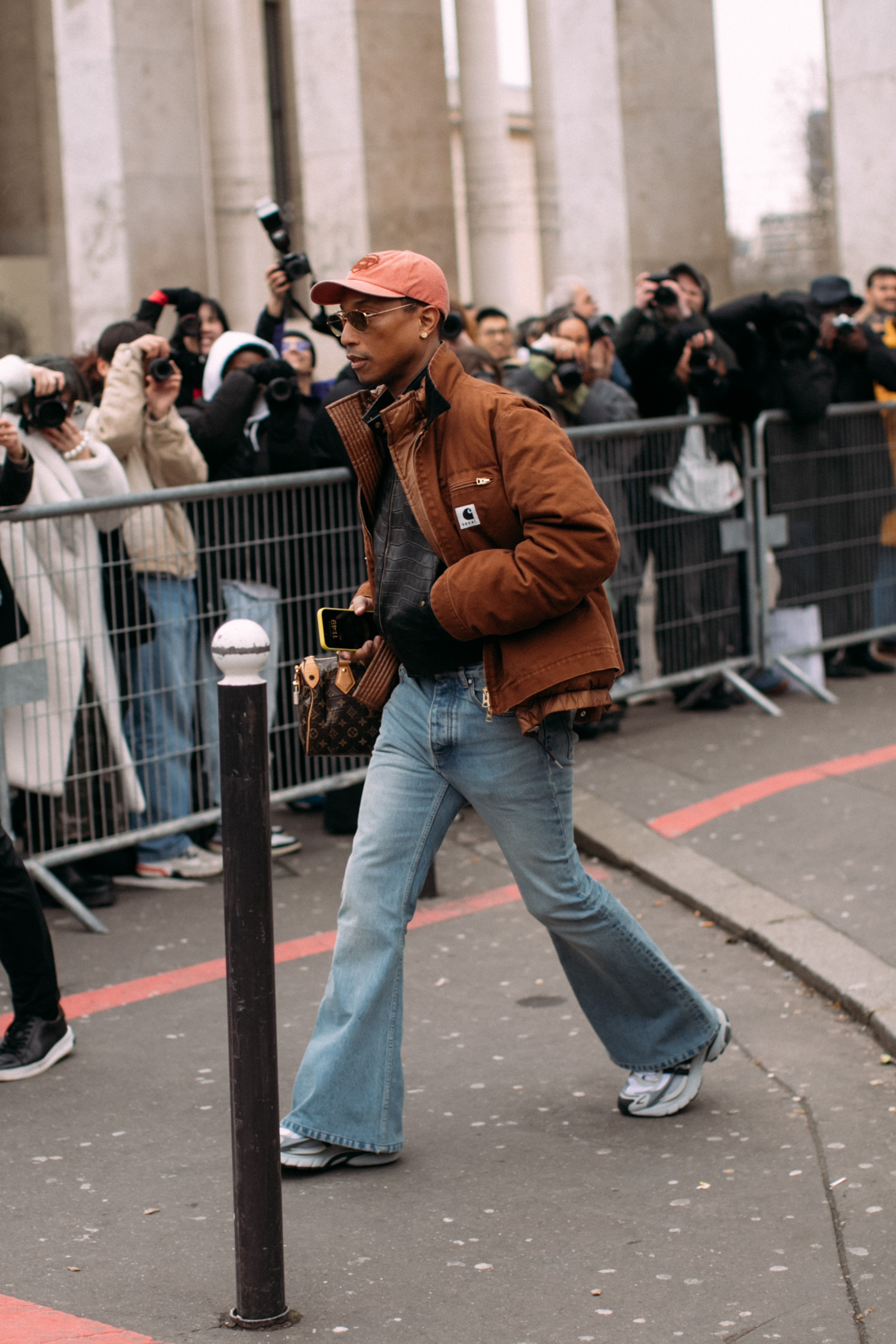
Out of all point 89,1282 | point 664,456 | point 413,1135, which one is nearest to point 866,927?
point 413,1135

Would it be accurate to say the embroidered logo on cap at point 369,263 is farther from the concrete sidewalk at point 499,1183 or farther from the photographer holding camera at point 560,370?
the photographer holding camera at point 560,370

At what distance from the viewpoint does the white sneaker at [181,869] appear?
649 cm

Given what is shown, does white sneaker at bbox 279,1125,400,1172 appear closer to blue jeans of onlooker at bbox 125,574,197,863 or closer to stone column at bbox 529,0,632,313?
blue jeans of onlooker at bbox 125,574,197,863

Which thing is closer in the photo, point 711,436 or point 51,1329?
point 51,1329

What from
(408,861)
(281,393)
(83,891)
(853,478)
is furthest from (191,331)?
(408,861)

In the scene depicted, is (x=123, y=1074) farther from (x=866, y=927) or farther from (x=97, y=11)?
(x=97, y=11)

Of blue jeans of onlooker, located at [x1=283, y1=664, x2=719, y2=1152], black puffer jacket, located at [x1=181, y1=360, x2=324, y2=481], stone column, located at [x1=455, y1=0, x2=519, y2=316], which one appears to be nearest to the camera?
blue jeans of onlooker, located at [x1=283, y1=664, x2=719, y2=1152]

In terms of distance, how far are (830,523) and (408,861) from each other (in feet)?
18.7

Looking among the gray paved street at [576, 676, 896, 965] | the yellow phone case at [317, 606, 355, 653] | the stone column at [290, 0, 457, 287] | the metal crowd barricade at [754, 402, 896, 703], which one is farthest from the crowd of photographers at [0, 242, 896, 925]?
the stone column at [290, 0, 457, 287]

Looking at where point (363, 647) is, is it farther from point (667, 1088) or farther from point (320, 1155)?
point (667, 1088)

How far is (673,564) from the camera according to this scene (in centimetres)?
818

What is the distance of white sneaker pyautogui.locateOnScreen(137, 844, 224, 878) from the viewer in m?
6.49

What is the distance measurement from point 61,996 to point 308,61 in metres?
7.65

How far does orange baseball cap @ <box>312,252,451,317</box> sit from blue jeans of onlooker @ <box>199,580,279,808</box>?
9.36 feet
